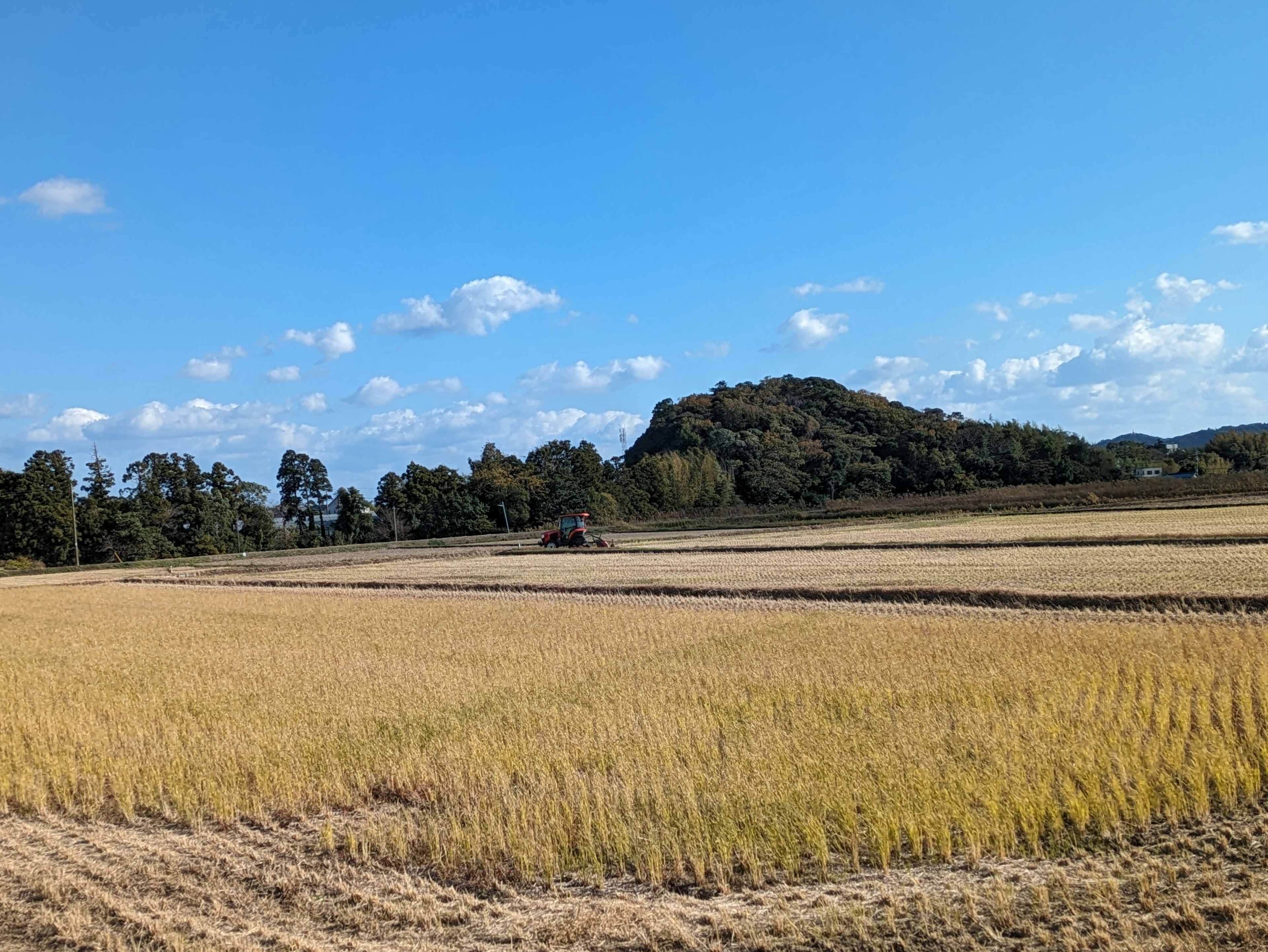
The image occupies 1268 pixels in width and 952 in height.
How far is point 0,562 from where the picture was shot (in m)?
60.0

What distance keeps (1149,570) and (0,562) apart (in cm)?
6982

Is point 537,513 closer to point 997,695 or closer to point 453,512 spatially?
point 453,512

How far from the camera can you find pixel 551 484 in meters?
76.9

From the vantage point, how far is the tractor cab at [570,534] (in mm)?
44906

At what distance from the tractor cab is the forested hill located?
32.9 meters

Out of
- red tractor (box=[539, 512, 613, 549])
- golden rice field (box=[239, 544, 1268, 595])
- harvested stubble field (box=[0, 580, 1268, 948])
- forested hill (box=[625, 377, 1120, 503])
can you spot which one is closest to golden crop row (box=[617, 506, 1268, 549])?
red tractor (box=[539, 512, 613, 549])

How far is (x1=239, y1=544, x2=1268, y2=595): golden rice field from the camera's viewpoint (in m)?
16.5

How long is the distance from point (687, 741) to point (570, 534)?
3756 cm

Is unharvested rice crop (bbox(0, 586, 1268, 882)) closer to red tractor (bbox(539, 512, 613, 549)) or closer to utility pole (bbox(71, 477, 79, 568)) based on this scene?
red tractor (bbox(539, 512, 613, 549))

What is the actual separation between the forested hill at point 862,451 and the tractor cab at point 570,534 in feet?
108

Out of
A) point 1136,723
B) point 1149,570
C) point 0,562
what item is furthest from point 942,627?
point 0,562

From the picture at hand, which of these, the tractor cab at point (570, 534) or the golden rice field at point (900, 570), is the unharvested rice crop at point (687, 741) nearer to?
the golden rice field at point (900, 570)

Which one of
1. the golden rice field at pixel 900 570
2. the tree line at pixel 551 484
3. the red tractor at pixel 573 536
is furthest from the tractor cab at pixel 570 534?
the tree line at pixel 551 484

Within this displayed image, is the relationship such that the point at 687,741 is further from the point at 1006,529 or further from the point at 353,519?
the point at 353,519
